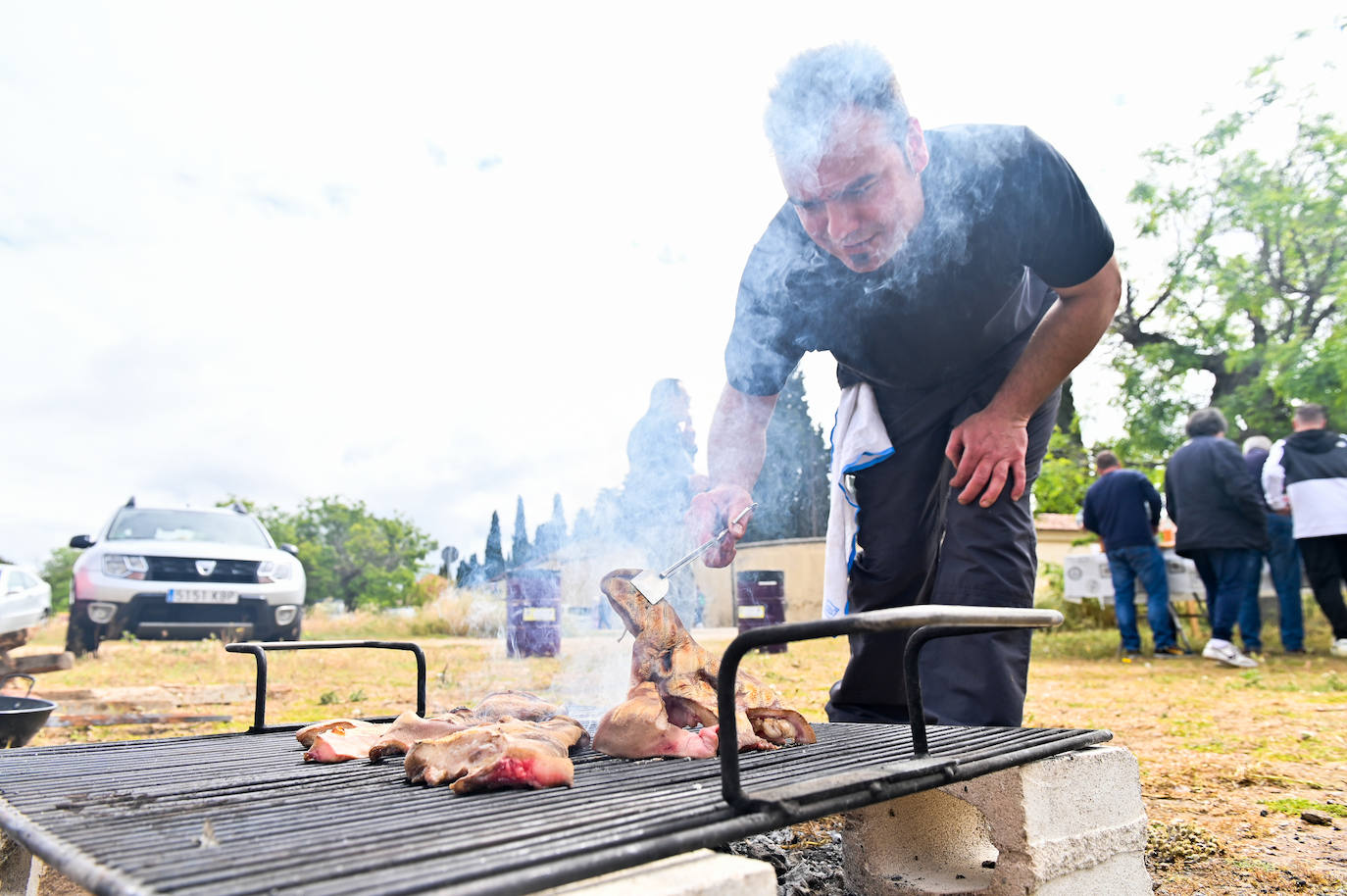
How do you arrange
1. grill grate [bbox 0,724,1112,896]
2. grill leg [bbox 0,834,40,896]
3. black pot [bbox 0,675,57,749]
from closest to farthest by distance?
1. grill grate [bbox 0,724,1112,896]
2. grill leg [bbox 0,834,40,896]
3. black pot [bbox 0,675,57,749]

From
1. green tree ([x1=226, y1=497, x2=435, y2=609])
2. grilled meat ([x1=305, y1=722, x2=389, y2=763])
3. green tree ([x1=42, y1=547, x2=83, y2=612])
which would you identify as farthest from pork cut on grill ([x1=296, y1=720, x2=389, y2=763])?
green tree ([x1=42, y1=547, x2=83, y2=612])

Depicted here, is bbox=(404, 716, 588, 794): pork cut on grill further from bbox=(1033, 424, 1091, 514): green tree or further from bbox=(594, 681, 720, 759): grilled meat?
bbox=(1033, 424, 1091, 514): green tree

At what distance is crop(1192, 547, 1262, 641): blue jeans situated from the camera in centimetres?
760

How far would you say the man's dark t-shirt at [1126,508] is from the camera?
8.37 m

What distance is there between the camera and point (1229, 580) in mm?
7672

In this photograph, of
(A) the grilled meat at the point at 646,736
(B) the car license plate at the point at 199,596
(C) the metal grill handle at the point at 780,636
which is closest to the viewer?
(C) the metal grill handle at the point at 780,636

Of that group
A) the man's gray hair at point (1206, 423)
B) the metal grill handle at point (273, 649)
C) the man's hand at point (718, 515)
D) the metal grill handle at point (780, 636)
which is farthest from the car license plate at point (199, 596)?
the man's gray hair at point (1206, 423)

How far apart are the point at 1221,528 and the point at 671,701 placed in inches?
289

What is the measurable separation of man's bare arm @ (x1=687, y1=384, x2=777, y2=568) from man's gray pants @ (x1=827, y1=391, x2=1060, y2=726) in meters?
0.43

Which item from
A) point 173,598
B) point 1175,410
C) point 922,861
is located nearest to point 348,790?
point 922,861

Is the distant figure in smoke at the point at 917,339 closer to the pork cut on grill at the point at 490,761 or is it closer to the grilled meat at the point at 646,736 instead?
the grilled meat at the point at 646,736

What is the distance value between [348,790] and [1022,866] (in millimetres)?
1400

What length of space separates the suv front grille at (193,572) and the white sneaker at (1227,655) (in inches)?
383

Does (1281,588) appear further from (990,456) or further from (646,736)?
(646,736)
